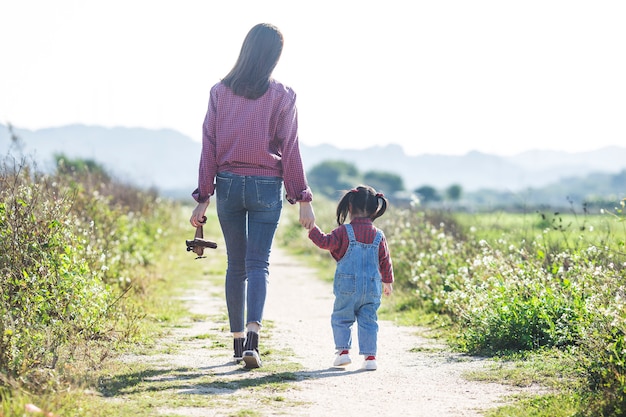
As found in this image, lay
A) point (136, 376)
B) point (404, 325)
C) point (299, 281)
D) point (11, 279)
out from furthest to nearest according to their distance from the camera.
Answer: point (299, 281) < point (404, 325) < point (11, 279) < point (136, 376)

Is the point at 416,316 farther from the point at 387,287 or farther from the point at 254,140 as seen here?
the point at 254,140

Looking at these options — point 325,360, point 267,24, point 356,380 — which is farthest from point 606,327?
point 267,24

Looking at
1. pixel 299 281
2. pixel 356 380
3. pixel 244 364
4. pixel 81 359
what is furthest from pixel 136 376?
pixel 299 281

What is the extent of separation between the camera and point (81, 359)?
6.16m

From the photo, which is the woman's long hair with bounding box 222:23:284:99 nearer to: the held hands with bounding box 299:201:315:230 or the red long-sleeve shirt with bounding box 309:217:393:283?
the held hands with bounding box 299:201:315:230

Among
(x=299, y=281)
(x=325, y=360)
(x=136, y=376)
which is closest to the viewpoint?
(x=136, y=376)

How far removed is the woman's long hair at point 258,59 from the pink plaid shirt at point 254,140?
0.25ft

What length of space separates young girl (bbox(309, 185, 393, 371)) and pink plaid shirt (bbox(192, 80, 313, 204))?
17.7 inches

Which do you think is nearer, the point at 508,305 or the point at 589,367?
the point at 589,367

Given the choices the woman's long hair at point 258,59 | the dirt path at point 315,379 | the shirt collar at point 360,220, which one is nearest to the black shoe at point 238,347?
the dirt path at point 315,379

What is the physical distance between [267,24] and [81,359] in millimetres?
2751

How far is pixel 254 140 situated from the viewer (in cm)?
626

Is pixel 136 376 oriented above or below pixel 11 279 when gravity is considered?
below

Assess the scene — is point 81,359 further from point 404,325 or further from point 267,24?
point 404,325
